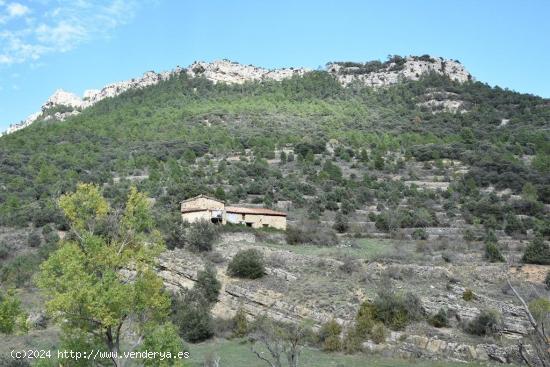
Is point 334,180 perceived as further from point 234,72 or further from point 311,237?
point 234,72

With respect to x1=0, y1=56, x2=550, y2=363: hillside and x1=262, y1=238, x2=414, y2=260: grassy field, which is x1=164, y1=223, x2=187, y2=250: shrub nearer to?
x1=0, y1=56, x2=550, y2=363: hillside

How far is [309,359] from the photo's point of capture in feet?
67.6

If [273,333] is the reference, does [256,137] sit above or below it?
above

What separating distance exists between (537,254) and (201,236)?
21617 mm

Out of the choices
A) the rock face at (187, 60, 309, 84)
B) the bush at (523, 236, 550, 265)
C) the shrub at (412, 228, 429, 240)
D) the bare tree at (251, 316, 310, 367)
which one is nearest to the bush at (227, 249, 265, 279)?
the bare tree at (251, 316, 310, 367)

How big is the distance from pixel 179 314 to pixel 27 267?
544 inches

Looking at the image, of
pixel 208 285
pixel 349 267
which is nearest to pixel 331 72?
pixel 349 267

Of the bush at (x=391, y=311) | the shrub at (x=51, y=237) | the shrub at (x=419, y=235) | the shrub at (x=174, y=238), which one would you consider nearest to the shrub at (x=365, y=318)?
the bush at (x=391, y=311)

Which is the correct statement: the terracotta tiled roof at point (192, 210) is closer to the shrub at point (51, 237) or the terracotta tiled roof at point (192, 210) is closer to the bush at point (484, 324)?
the shrub at point (51, 237)

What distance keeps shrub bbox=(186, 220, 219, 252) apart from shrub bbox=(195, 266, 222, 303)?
4.43 metres

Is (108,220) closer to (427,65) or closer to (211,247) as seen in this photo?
(211,247)

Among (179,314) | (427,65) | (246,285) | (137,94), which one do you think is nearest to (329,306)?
(246,285)

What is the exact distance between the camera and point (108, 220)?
15.2 metres

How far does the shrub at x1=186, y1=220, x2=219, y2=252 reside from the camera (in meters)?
33.4
